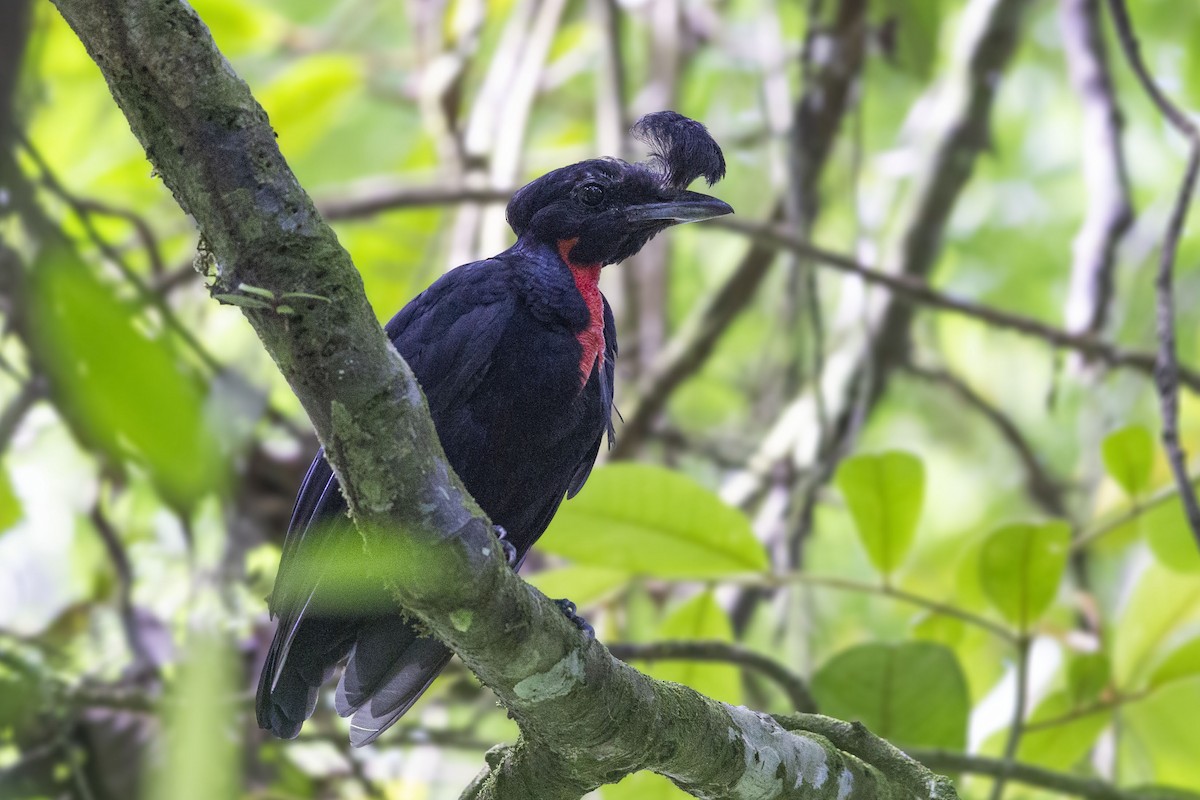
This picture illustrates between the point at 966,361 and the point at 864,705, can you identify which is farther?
the point at 966,361

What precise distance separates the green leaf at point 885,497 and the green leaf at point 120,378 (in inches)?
75.5

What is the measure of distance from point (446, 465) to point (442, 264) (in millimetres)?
3638

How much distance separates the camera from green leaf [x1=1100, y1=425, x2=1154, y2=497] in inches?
111

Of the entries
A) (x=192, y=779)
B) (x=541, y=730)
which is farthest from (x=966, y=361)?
(x=192, y=779)

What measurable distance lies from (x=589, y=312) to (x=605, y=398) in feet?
0.58

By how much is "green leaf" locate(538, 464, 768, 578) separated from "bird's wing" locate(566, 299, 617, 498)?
0.04 m

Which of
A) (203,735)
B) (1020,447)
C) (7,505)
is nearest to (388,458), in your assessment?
(203,735)

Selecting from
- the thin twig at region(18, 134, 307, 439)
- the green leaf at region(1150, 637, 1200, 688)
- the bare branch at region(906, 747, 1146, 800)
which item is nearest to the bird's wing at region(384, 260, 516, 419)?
the thin twig at region(18, 134, 307, 439)

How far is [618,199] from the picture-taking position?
283cm

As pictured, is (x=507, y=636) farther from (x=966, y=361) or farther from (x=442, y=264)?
(x=966, y=361)

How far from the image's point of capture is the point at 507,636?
1720 mm

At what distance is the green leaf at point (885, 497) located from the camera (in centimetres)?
280

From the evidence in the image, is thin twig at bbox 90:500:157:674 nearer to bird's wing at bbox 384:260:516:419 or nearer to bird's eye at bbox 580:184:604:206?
bird's wing at bbox 384:260:516:419

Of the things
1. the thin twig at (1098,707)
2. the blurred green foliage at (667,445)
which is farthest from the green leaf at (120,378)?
the thin twig at (1098,707)
